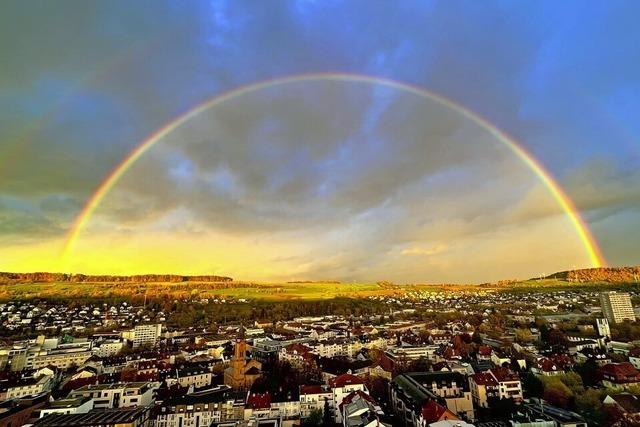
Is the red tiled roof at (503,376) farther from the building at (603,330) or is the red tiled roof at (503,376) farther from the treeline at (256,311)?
the treeline at (256,311)

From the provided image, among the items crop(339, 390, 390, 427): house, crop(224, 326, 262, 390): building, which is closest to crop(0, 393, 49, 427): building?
crop(224, 326, 262, 390): building

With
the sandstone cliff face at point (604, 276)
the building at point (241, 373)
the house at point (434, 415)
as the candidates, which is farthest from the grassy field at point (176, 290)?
the house at point (434, 415)

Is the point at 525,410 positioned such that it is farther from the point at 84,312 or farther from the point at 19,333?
the point at 84,312

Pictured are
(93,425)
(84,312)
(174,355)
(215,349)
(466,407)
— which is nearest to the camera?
(93,425)

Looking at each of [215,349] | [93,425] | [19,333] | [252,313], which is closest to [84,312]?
[19,333]

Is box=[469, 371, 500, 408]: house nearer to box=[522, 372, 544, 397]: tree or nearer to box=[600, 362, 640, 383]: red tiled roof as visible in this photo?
box=[522, 372, 544, 397]: tree
